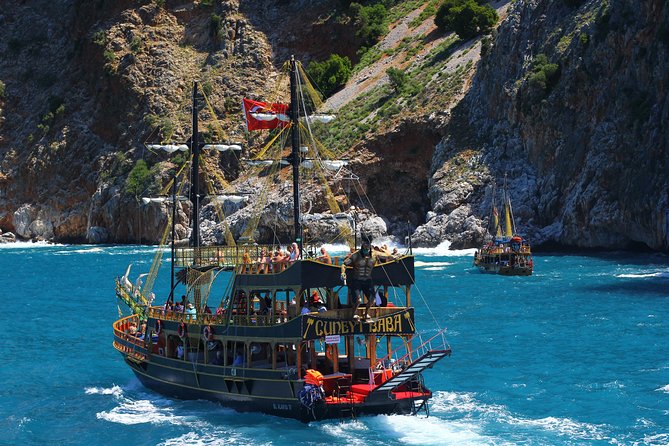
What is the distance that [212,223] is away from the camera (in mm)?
108312

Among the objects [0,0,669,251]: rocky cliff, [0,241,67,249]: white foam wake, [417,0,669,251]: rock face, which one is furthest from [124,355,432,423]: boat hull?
[0,241,67,249]: white foam wake

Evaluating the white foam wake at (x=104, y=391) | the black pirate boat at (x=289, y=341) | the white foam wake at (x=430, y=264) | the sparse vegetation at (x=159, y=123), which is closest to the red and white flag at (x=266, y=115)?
the black pirate boat at (x=289, y=341)

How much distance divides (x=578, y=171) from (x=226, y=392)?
2390 inches

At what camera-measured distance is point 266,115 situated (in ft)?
114

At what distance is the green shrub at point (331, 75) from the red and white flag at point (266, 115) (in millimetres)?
95206

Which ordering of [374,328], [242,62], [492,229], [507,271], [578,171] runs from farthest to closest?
1. [242,62]
2. [492,229]
3. [578,171]
4. [507,271]
5. [374,328]

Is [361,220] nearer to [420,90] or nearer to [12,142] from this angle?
[420,90]

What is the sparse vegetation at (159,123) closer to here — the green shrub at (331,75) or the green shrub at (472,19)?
the green shrub at (331,75)

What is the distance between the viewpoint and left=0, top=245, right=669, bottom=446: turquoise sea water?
93.0ft

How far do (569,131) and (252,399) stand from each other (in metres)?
64.3

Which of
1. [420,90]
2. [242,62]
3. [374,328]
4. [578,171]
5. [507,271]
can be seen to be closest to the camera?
[374,328]

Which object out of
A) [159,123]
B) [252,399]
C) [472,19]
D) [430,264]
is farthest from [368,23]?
[252,399]

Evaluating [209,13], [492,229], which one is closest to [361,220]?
[492,229]

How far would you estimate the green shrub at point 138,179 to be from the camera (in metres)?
118
